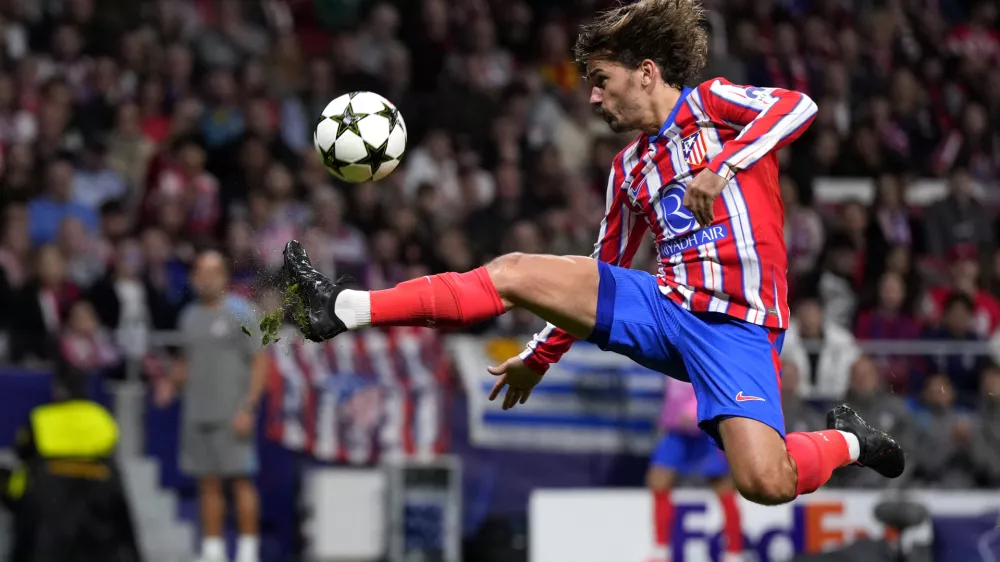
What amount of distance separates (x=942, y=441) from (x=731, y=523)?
1.75 meters

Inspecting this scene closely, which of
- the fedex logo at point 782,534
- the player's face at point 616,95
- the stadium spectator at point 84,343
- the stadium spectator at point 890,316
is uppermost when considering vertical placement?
the player's face at point 616,95

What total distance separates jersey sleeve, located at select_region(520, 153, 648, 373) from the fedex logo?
400 centimetres

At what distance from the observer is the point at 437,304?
4988mm

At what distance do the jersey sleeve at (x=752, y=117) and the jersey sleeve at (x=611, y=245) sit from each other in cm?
49

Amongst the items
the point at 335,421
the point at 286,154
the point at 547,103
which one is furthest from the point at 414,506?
the point at 547,103

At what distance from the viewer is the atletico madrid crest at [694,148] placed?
5371 mm

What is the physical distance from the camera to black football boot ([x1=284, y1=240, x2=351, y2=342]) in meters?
4.93

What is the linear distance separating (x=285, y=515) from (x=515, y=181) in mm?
3416

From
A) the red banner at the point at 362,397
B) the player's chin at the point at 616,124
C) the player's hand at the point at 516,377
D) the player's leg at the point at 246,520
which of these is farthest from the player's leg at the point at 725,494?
the player's chin at the point at 616,124

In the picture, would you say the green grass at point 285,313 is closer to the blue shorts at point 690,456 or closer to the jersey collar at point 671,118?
the jersey collar at point 671,118

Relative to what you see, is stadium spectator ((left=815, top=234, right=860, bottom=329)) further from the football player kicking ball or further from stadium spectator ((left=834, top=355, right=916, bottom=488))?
the football player kicking ball

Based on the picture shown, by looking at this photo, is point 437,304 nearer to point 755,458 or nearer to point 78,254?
point 755,458

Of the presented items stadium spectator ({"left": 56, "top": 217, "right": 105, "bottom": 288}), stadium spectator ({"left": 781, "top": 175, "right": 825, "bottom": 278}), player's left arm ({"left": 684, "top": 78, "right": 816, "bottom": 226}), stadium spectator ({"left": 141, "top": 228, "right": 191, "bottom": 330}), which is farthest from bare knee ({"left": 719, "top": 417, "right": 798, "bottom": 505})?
stadium spectator ({"left": 781, "top": 175, "right": 825, "bottom": 278})

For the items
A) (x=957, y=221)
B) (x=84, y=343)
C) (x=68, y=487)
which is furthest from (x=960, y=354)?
(x=68, y=487)
